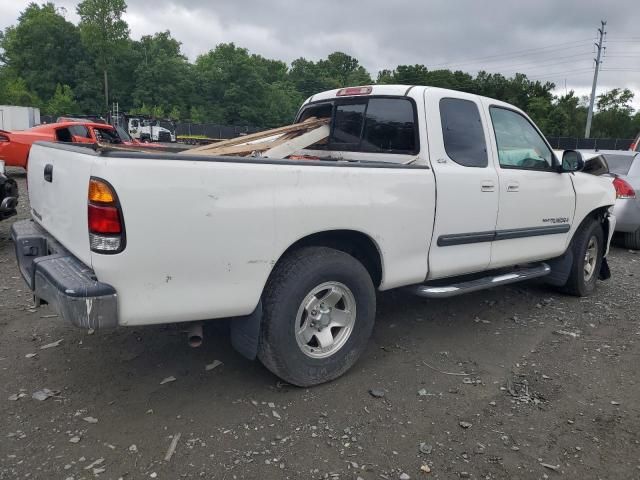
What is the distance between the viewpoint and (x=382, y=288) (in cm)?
362

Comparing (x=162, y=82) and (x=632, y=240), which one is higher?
(x=162, y=82)

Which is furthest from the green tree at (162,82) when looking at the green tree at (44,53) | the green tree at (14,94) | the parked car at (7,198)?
the parked car at (7,198)

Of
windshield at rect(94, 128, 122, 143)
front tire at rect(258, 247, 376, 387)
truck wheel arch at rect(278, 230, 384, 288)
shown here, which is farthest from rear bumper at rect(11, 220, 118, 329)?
windshield at rect(94, 128, 122, 143)

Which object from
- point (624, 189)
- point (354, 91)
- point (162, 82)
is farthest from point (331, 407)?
point (162, 82)

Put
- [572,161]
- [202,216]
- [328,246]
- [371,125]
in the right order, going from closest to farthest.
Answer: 1. [202,216]
2. [328,246]
3. [371,125]
4. [572,161]

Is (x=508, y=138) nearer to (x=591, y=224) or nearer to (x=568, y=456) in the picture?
(x=591, y=224)

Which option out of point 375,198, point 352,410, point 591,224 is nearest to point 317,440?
point 352,410

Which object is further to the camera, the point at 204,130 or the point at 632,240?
the point at 204,130

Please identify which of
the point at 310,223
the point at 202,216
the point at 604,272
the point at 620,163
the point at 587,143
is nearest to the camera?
the point at 202,216

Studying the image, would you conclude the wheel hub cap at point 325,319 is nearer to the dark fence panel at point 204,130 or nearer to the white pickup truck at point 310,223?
the white pickup truck at point 310,223

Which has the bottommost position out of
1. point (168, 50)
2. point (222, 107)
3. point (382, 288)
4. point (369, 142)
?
point (382, 288)

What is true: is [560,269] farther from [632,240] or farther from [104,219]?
[104,219]

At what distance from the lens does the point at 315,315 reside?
331 centimetres

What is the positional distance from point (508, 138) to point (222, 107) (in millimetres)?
68072
